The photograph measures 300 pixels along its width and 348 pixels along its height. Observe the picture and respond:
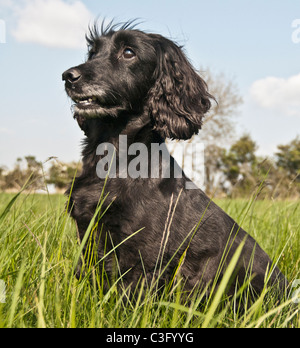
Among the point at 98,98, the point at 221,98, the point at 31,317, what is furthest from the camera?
the point at 221,98

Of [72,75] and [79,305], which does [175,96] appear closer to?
[72,75]

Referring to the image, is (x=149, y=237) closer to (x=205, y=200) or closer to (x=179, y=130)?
(x=205, y=200)

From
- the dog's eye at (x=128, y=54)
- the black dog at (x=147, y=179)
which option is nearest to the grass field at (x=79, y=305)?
the black dog at (x=147, y=179)

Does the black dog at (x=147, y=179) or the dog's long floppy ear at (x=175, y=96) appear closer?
the black dog at (x=147, y=179)

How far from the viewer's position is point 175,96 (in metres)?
3.31

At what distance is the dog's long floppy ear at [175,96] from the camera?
3168mm

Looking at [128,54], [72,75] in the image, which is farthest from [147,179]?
[128,54]

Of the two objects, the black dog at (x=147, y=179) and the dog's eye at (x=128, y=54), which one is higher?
the dog's eye at (x=128, y=54)

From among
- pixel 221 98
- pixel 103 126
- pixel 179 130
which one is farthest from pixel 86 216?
pixel 221 98

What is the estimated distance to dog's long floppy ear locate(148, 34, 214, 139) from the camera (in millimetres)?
3168

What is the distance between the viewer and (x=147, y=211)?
273 cm

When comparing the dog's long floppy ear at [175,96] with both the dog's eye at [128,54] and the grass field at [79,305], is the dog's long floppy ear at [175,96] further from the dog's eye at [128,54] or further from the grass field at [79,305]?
the grass field at [79,305]
